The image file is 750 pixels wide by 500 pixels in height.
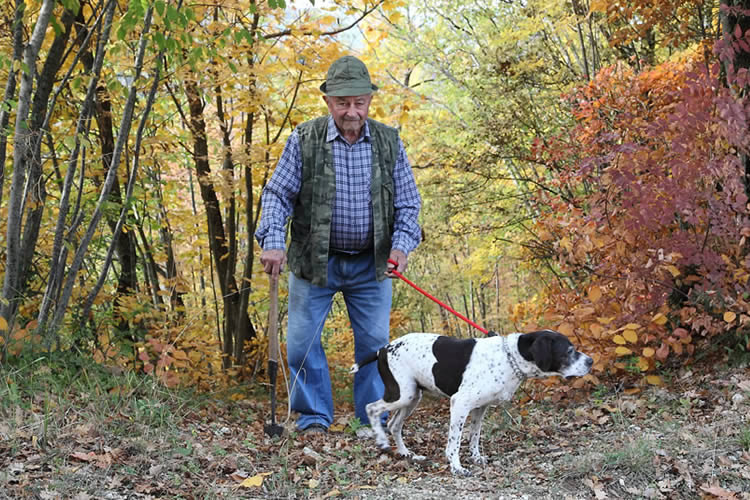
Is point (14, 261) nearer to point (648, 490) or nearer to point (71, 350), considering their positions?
point (71, 350)

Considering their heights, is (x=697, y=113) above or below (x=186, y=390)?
above

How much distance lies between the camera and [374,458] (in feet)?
13.8

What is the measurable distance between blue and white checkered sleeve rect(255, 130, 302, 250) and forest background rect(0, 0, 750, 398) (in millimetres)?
862

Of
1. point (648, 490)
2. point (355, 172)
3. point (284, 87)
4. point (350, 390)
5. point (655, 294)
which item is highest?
point (284, 87)

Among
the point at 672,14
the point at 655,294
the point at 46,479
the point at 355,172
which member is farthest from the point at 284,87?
the point at 46,479

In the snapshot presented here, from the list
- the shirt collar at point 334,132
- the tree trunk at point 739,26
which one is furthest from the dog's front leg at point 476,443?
the tree trunk at point 739,26

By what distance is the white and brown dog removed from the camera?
3.97 metres

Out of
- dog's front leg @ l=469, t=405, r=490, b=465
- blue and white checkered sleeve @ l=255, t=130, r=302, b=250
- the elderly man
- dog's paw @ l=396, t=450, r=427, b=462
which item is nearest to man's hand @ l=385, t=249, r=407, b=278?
the elderly man

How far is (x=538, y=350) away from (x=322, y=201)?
64.9 inches

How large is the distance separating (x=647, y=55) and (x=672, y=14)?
235cm

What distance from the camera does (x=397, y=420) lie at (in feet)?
14.1

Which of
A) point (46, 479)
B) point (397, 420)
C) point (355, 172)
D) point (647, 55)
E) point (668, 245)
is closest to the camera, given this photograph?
point (46, 479)

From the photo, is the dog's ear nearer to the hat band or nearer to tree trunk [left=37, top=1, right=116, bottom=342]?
the hat band

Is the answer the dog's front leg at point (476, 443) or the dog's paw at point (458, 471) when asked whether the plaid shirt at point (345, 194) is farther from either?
the dog's paw at point (458, 471)
